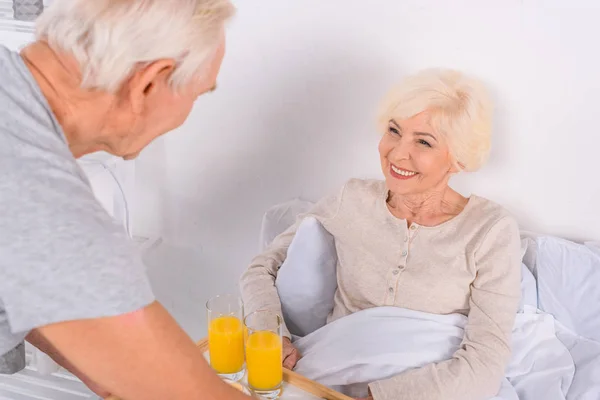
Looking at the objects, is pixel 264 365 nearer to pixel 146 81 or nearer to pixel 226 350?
pixel 226 350

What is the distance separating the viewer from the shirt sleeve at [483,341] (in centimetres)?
136

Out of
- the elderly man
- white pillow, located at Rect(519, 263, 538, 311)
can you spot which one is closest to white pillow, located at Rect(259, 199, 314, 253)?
white pillow, located at Rect(519, 263, 538, 311)

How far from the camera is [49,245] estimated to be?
2.69ft

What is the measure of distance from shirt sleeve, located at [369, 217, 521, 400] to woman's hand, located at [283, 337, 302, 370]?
0.20 metres

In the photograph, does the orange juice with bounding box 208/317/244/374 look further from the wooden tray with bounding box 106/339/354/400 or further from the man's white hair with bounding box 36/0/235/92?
the man's white hair with bounding box 36/0/235/92

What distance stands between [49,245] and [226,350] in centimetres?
54

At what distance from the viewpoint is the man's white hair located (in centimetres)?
92

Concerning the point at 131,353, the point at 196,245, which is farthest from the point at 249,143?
the point at 131,353

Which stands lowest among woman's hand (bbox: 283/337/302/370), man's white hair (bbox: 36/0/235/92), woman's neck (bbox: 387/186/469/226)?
woman's hand (bbox: 283/337/302/370)

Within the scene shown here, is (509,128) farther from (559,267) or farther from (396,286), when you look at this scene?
(396,286)

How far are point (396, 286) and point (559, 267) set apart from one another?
15.9 inches

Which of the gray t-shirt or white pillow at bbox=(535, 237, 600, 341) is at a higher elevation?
the gray t-shirt

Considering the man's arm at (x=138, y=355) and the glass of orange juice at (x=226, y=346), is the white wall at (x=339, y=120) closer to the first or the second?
the glass of orange juice at (x=226, y=346)

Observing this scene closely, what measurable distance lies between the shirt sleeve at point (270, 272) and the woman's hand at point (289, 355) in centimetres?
3
